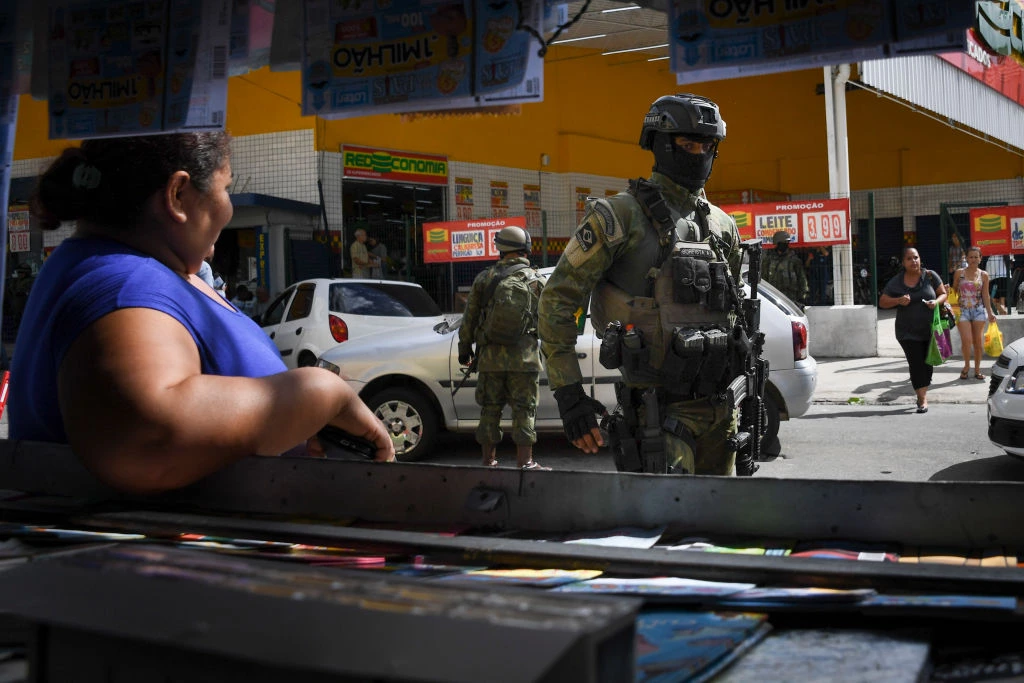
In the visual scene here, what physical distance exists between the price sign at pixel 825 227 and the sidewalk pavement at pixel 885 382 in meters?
1.61

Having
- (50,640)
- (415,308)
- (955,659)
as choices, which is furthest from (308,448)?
(415,308)

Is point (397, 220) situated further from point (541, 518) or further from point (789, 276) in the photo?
point (541, 518)

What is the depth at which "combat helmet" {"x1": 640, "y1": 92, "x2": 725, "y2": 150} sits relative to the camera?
410 cm

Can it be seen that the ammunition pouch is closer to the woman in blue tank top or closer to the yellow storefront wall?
the woman in blue tank top

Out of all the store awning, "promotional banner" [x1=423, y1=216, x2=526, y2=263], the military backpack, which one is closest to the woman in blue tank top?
the military backpack

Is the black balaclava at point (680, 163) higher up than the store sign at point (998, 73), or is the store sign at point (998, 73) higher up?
the store sign at point (998, 73)

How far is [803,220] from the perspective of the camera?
1560cm

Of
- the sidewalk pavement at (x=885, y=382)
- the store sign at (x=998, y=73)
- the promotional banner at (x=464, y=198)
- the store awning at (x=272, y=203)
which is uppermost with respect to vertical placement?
the store sign at (x=998, y=73)

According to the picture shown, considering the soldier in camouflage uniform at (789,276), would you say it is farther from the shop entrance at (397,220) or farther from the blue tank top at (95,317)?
the blue tank top at (95,317)

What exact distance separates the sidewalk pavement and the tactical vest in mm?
8617

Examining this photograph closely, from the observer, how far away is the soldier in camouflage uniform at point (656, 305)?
4.00 metres

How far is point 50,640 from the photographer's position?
105 cm

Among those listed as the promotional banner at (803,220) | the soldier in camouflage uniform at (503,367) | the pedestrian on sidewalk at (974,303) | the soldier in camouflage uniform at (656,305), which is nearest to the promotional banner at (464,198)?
the promotional banner at (803,220)

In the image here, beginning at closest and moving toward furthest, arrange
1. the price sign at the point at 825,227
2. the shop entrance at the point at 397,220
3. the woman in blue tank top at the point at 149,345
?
1. the woman in blue tank top at the point at 149,345
2. the price sign at the point at 825,227
3. the shop entrance at the point at 397,220
